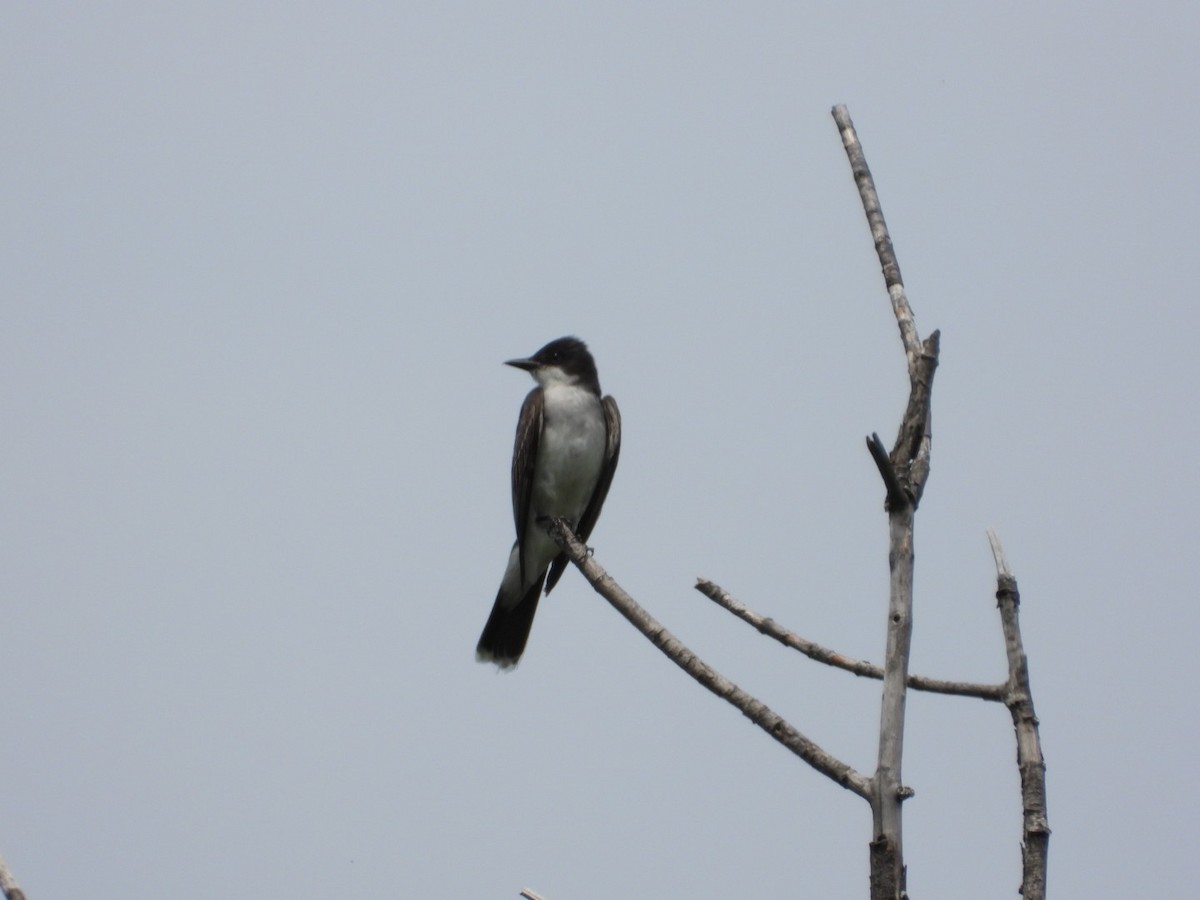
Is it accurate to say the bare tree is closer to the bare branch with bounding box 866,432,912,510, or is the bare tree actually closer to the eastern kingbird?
the bare branch with bounding box 866,432,912,510

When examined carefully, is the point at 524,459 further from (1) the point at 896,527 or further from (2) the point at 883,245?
(1) the point at 896,527

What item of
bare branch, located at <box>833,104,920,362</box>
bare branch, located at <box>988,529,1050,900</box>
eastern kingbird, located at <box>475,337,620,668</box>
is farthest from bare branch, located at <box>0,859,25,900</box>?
eastern kingbird, located at <box>475,337,620,668</box>

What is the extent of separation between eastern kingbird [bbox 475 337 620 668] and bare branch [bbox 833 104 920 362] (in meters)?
5.62

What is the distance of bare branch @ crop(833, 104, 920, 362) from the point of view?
15.0 ft

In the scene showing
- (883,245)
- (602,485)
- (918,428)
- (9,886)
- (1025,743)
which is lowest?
(9,886)

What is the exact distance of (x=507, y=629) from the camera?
10742 millimetres

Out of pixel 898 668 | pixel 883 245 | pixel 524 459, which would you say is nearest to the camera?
pixel 898 668

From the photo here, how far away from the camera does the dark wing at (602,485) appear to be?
1067 centimetres

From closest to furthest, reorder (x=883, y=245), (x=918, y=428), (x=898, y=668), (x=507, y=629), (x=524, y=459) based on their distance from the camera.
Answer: (x=898, y=668) → (x=918, y=428) → (x=883, y=245) → (x=524, y=459) → (x=507, y=629)

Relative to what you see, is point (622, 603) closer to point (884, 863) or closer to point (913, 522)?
point (913, 522)

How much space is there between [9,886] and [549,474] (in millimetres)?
6891

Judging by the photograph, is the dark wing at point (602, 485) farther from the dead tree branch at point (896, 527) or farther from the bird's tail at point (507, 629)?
the dead tree branch at point (896, 527)

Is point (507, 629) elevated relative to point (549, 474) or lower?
lower

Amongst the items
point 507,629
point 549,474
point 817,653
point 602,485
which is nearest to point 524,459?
point 549,474
